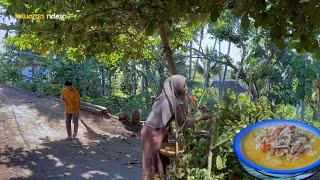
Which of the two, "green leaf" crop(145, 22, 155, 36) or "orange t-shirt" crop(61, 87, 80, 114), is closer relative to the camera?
"green leaf" crop(145, 22, 155, 36)

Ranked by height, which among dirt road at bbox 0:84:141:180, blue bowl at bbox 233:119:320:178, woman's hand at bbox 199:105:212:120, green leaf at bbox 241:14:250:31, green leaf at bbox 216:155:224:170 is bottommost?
dirt road at bbox 0:84:141:180

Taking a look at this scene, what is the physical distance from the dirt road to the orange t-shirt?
0.87 m

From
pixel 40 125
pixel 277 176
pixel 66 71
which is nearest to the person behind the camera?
pixel 277 176

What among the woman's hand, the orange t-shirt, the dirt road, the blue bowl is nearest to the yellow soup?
the blue bowl

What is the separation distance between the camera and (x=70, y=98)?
961 cm

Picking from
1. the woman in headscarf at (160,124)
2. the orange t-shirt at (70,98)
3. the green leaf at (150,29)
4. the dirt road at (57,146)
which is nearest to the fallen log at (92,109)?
the dirt road at (57,146)

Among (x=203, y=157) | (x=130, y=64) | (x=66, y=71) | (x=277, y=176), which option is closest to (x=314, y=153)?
(x=277, y=176)

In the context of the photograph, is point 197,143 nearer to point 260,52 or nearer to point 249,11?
point 249,11

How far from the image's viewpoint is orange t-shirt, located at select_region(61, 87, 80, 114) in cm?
962

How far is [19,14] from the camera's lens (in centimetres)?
498

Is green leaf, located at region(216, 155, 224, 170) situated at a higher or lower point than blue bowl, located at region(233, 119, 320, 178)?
lower

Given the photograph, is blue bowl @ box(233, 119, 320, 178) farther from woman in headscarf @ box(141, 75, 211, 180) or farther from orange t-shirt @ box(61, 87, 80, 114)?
orange t-shirt @ box(61, 87, 80, 114)

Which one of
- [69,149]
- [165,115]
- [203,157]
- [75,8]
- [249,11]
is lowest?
[69,149]

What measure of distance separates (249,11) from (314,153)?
1307 millimetres
